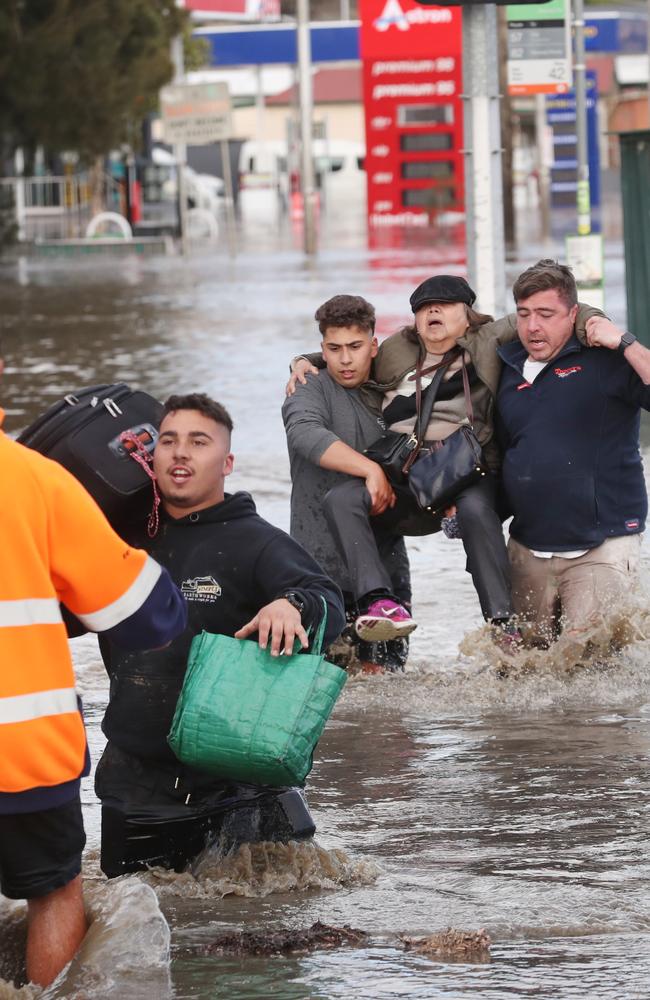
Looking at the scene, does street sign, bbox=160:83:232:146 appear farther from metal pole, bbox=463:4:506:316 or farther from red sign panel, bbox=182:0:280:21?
red sign panel, bbox=182:0:280:21

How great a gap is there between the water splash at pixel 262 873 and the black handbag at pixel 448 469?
7.29 feet

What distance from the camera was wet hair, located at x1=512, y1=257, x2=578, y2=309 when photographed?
22.7 feet

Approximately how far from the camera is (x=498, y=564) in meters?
7.13

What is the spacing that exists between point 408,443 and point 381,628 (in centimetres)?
66

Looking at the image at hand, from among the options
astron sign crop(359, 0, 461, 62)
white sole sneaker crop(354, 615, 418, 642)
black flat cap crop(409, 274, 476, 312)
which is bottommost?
white sole sneaker crop(354, 615, 418, 642)

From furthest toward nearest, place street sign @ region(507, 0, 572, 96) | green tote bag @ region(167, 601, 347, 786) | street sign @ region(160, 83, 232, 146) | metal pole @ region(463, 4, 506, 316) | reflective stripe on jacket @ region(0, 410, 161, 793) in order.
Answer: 1. street sign @ region(160, 83, 232, 146)
2. street sign @ region(507, 0, 572, 96)
3. metal pole @ region(463, 4, 506, 316)
4. green tote bag @ region(167, 601, 347, 786)
5. reflective stripe on jacket @ region(0, 410, 161, 793)

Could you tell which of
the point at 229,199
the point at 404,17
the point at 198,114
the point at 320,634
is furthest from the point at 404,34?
the point at 320,634

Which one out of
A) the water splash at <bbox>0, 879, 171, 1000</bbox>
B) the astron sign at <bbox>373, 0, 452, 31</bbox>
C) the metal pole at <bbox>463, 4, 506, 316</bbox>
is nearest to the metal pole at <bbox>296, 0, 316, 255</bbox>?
the astron sign at <bbox>373, 0, 452, 31</bbox>

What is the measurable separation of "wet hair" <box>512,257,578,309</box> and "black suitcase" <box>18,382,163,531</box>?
2196 mm

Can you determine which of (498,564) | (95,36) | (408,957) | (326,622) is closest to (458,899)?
(408,957)

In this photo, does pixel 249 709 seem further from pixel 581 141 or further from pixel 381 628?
pixel 581 141

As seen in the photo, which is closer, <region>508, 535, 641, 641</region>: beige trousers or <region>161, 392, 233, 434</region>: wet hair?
<region>161, 392, 233, 434</region>: wet hair

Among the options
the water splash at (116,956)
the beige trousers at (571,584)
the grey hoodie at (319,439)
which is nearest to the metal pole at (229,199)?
the grey hoodie at (319,439)

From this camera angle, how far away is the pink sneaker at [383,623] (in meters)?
7.06
